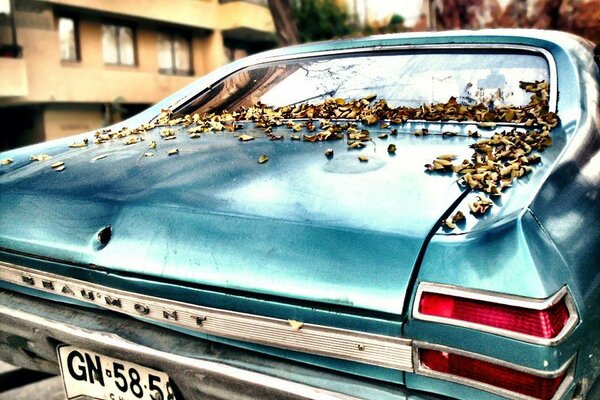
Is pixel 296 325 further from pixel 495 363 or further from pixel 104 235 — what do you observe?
pixel 104 235

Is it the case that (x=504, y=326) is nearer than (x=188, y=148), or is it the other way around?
(x=504, y=326)

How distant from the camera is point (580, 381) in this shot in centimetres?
132

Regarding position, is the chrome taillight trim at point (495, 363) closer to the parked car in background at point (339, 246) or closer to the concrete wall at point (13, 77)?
the parked car in background at point (339, 246)

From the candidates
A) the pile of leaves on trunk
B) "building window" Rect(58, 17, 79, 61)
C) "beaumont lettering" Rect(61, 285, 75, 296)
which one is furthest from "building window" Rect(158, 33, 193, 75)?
"beaumont lettering" Rect(61, 285, 75, 296)

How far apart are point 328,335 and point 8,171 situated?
148cm

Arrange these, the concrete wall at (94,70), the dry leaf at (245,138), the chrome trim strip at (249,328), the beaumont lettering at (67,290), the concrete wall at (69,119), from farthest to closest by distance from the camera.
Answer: the concrete wall at (69,119) < the concrete wall at (94,70) < the dry leaf at (245,138) < the beaumont lettering at (67,290) < the chrome trim strip at (249,328)

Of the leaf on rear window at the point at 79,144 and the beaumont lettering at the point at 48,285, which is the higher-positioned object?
the leaf on rear window at the point at 79,144

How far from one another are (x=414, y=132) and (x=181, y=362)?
1037 millimetres

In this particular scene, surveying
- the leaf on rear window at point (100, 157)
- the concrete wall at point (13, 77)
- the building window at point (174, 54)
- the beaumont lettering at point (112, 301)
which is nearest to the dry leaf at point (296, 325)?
the beaumont lettering at point (112, 301)

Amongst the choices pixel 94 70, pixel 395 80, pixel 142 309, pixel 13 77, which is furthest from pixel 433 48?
pixel 94 70

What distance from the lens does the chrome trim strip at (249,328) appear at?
1.31m

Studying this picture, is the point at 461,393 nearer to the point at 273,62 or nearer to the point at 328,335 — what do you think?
the point at 328,335

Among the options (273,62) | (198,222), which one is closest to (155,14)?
(273,62)

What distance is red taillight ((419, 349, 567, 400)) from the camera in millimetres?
1201
